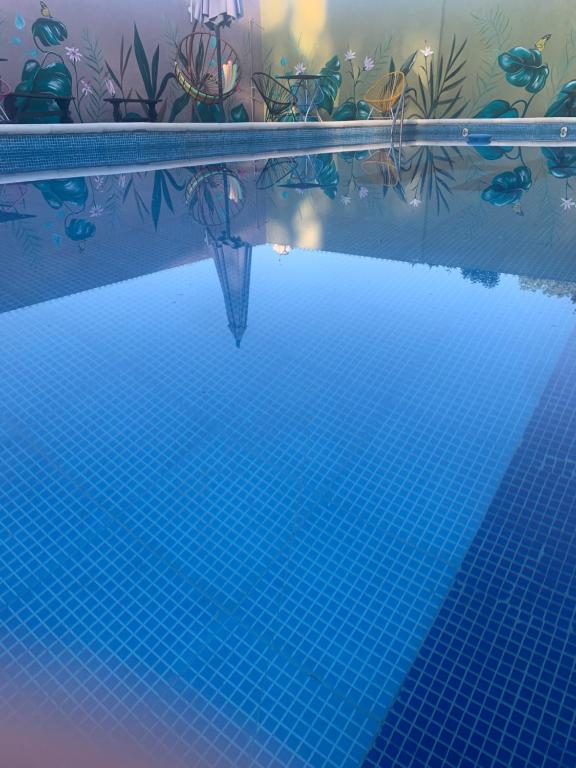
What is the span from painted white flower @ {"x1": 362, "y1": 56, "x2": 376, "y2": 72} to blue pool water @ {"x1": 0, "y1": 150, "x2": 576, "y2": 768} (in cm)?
773

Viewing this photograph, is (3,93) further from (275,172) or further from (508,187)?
(508,187)

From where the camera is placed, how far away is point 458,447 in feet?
4.56

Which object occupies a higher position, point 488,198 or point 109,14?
point 109,14

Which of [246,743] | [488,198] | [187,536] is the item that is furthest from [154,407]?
[488,198]

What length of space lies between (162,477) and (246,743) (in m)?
0.66

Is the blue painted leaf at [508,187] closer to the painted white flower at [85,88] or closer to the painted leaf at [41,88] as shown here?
the painted leaf at [41,88]

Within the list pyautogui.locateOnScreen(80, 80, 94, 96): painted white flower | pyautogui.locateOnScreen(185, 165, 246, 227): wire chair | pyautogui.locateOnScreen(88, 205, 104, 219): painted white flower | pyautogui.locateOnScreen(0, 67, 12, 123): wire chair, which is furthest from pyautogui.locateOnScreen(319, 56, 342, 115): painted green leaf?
pyautogui.locateOnScreen(88, 205, 104, 219): painted white flower

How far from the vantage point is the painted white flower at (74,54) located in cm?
637

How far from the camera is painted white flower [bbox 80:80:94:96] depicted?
6.60 meters

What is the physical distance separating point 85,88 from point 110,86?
1.23ft

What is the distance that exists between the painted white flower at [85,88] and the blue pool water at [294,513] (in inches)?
206

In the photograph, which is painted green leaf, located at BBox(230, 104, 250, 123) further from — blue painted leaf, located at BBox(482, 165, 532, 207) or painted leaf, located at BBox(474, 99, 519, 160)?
blue painted leaf, located at BBox(482, 165, 532, 207)

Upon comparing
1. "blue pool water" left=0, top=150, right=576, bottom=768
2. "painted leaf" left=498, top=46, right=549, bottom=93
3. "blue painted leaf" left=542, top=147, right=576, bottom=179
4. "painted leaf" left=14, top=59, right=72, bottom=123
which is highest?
"painted leaf" left=498, top=46, right=549, bottom=93

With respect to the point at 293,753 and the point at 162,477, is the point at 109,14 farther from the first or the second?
the point at 293,753
